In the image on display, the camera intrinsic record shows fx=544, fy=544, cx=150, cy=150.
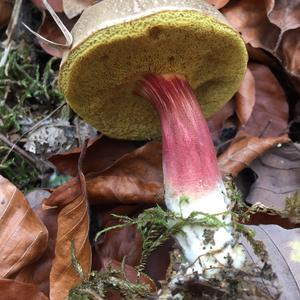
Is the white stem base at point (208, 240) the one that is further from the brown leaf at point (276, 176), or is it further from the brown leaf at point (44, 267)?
the brown leaf at point (44, 267)

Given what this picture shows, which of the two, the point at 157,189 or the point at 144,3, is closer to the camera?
the point at 144,3

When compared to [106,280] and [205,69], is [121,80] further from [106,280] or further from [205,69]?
[106,280]

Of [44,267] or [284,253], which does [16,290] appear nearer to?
[44,267]

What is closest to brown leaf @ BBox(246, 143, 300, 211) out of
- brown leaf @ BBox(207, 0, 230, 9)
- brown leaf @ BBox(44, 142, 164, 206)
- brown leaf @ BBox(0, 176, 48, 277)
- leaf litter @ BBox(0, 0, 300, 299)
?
leaf litter @ BBox(0, 0, 300, 299)

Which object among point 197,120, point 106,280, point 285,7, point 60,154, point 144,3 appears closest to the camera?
point 144,3

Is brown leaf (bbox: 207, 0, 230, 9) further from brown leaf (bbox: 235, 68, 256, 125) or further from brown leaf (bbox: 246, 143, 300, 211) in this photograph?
brown leaf (bbox: 246, 143, 300, 211)

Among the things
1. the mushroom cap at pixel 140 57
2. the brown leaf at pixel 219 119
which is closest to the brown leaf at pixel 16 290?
the mushroom cap at pixel 140 57

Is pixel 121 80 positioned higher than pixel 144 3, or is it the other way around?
pixel 144 3

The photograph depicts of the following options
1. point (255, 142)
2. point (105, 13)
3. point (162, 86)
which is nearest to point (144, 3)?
point (105, 13)
